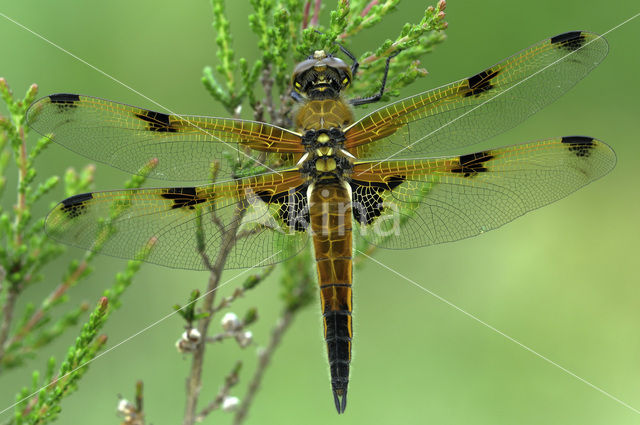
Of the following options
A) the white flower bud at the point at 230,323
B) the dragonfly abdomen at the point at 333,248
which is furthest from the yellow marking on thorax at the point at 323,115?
the white flower bud at the point at 230,323

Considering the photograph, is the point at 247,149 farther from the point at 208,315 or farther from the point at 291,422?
the point at 291,422

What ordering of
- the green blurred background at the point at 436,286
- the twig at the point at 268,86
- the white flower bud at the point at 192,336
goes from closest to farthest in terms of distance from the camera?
the white flower bud at the point at 192,336 < the twig at the point at 268,86 < the green blurred background at the point at 436,286

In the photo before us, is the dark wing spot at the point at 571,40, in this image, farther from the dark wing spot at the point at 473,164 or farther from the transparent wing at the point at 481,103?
the dark wing spot at the point at 473,164

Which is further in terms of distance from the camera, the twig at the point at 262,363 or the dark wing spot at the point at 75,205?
the twig at the point at 262,363

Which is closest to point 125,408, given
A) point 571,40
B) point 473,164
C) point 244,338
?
point 244,338

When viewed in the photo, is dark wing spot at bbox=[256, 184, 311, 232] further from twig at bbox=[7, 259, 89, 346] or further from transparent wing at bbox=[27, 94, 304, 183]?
twig at bbox=[7, 259, 89, 346]

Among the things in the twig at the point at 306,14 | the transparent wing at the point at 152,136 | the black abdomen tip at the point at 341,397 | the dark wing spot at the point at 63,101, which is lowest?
the black abdomen tip at the point at 341,397

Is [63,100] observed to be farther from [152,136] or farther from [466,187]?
[466,187]
